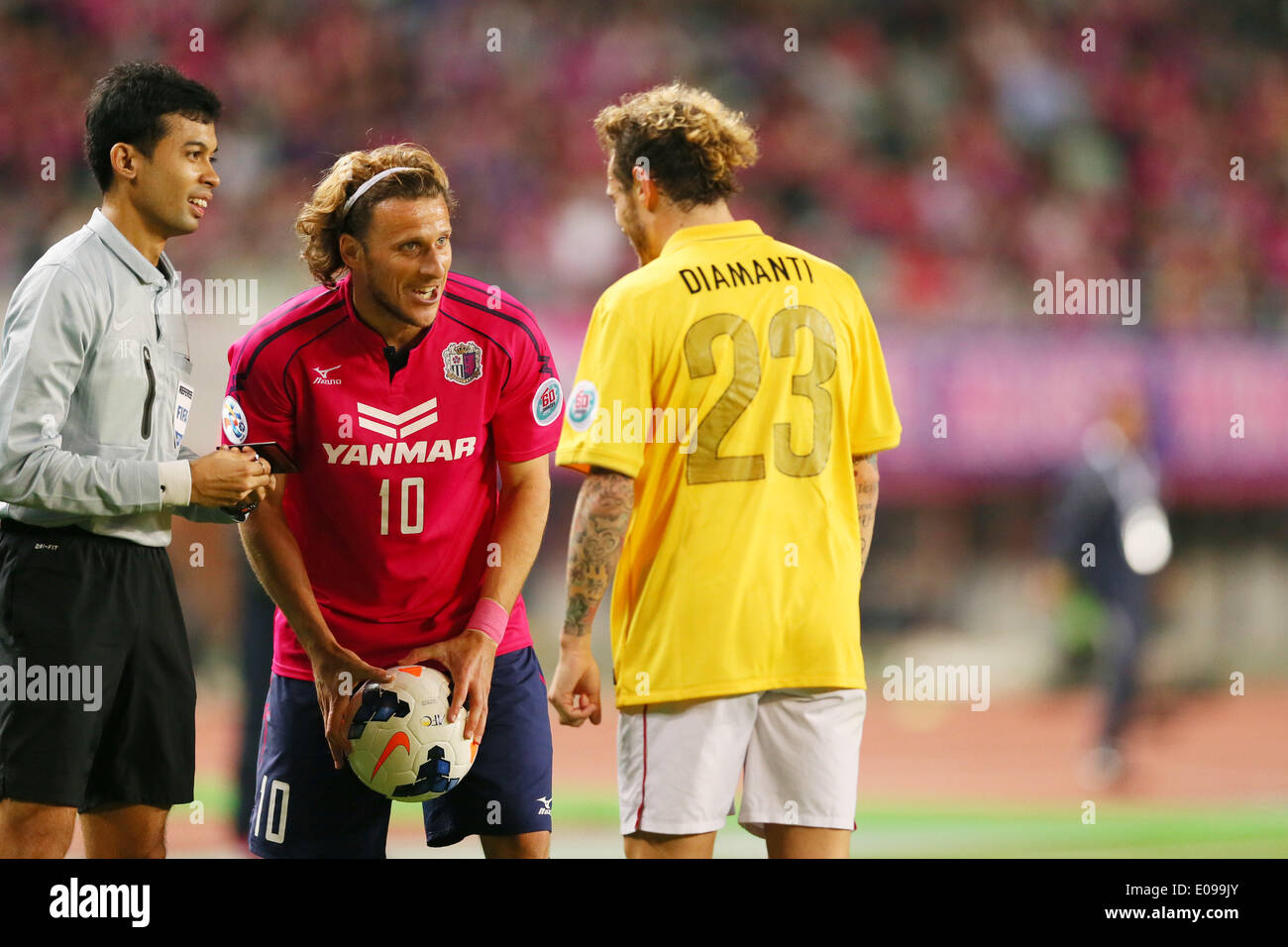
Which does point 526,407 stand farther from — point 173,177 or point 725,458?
point 173,177

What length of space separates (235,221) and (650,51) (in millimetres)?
3193

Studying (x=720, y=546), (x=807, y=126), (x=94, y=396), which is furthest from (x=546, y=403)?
(x=807, y=126)

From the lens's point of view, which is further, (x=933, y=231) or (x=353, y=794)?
(x=933, y=231)

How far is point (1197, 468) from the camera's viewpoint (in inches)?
353

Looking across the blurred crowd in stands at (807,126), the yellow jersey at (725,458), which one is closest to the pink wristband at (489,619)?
the yellow jersey at (725,458)

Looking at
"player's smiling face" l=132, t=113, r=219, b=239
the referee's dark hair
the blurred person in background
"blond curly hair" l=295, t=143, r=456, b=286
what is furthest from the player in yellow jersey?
the blurred person in background

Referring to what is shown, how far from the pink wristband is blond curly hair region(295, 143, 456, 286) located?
2.90 feet

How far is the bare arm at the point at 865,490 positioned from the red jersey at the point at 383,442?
0.82 meters

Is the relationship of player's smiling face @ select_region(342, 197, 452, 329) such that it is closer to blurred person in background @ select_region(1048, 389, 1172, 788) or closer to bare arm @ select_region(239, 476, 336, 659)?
bare arm @ select_region(239, 476, 336, 659)

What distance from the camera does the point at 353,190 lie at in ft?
10.6

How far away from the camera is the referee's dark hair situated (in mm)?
3314

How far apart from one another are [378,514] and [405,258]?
61 cm

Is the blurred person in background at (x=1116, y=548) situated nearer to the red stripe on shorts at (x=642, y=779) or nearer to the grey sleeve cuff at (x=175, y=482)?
the red stripe on shorts at (x=642, y=779)
